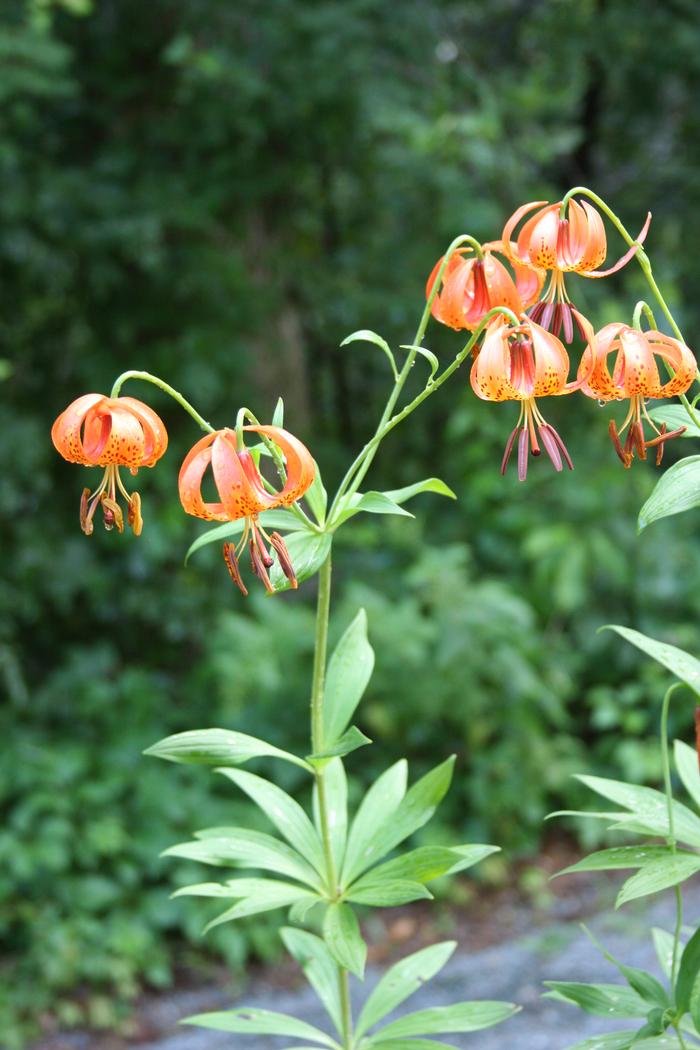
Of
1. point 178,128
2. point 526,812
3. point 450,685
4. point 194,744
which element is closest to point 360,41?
point 178,128

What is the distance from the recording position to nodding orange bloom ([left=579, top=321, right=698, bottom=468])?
2.83 ft

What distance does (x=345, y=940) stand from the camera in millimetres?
1000

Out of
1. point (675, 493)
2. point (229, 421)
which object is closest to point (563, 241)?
point (675, 493)

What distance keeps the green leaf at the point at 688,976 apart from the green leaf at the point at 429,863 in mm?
171

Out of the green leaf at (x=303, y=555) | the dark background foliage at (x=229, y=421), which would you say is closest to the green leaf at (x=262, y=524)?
the green leaf at (x=303, y=555)

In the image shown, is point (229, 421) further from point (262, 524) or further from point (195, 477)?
point (195, 477)

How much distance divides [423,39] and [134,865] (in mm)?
2508

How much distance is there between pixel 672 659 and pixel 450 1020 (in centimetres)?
41

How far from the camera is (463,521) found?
12.9 ft

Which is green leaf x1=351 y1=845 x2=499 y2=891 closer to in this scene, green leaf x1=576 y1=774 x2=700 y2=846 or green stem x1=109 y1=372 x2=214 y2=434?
green leaf x1=576 y1=774 x2=700 y2=846

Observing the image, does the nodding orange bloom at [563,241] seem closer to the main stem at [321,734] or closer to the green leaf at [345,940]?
the main stem at [321,734]

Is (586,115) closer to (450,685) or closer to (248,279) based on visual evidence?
(248,279)

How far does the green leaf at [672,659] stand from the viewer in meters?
0.93

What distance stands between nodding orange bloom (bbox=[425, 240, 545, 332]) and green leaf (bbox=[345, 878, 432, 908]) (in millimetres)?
477
